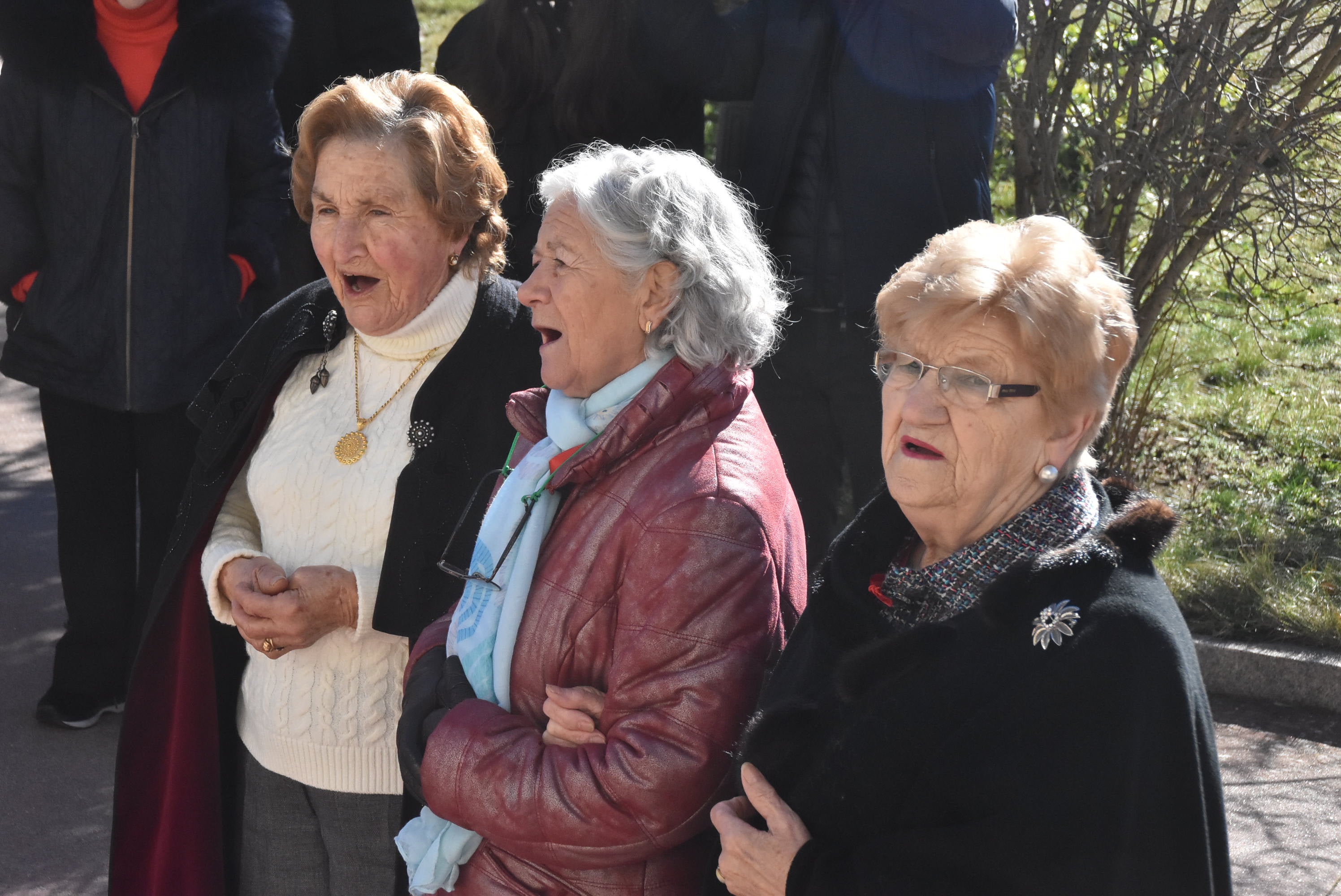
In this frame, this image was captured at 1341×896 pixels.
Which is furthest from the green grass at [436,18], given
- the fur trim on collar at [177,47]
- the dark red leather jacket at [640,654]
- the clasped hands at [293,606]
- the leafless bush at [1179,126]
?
the dark red leather jacket at [640,654]

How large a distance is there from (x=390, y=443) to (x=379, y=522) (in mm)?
163

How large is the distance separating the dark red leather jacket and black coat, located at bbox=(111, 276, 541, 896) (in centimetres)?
64

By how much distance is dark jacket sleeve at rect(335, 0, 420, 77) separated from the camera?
4707 millimetres

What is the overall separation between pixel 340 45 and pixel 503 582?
3.16m

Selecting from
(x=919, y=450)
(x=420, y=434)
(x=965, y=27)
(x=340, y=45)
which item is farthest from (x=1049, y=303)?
(x=340, y=45)

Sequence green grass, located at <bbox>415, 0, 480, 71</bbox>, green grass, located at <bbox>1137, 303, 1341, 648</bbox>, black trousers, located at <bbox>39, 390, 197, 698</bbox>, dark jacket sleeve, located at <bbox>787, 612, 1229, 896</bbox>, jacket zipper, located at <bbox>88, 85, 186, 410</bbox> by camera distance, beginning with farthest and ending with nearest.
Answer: green grass, located at <bbox>415, 0, 480, 71</bbox> → green grass, located at <bbox>1137, 303, 1341, 648</bbox> → black trousers, located at <bbox>39, 390, 197, 698</bbox> → jacket zipper, located at <bbox>88, 85, 186, 410</bbox> → dark jacket sleeve, located at <bbox>787, 612, 1229, 896</bbox>

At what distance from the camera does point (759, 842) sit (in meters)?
1.92

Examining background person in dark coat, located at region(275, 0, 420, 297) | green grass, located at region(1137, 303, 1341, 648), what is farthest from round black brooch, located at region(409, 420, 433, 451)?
green grass, located at region(1137, 303, 1341, 648)

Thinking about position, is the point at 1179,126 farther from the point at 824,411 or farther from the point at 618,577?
the point at 618,577

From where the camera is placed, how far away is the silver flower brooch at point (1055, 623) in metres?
1.75

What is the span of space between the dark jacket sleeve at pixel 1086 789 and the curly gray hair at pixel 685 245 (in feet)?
2.64

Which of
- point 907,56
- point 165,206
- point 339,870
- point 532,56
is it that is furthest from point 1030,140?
point 339,870

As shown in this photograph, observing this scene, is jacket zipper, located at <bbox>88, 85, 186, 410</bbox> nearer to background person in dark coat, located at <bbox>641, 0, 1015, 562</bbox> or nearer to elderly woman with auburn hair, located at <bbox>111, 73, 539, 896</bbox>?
elderly woman with auburn hair, located at <bbox>111, 73, 539, 896</bbox>

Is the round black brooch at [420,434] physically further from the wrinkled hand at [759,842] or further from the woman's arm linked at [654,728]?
the wrinkled hand at [759,842]
